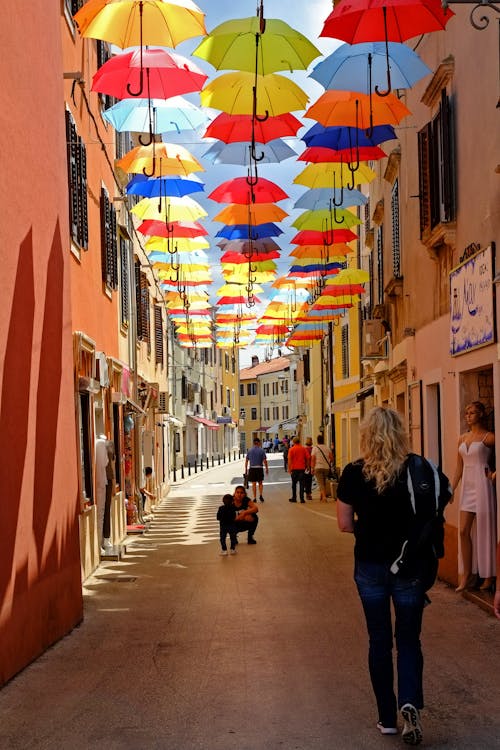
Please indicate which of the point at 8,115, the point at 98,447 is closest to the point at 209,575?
the point at 98,447

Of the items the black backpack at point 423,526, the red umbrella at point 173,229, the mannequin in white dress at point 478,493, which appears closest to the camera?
the black backpack at point 423,526

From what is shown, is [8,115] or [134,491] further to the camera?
[134,491]

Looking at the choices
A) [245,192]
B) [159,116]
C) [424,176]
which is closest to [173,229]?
[245,192]

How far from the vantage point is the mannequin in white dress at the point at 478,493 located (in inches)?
430

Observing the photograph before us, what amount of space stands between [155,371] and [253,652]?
25601 mm

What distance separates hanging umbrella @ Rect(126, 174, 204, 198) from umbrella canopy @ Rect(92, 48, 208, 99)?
475cm

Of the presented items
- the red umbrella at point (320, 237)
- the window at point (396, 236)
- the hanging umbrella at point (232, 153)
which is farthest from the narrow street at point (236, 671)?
the red umbrella at point (320, 237)

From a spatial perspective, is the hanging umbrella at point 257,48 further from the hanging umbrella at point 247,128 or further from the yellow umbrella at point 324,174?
the yellow umbrella at point 324,174

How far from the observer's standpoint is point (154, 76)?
1276 centimetres

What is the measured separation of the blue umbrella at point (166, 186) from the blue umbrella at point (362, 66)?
19.6ft

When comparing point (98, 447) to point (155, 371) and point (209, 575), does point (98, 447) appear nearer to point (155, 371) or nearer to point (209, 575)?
point (209, 575)

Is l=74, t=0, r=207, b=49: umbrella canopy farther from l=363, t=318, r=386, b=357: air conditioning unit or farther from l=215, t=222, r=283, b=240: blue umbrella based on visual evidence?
l=363, t=318, r=386, b=357: air conditioning unit

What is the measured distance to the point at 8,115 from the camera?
834 centimetres

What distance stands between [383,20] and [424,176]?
4386 mm
